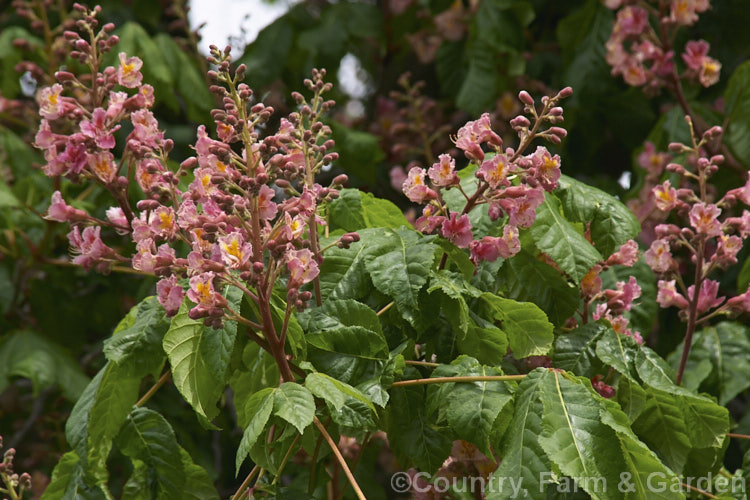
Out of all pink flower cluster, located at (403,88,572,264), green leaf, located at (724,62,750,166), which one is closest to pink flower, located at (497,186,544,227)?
pink flower cluster, located at (403,88,572,264)

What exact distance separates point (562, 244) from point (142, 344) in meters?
0.70

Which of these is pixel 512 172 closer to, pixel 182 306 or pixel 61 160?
pixel 182 306

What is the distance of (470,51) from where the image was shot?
288 centimetres

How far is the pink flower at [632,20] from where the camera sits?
245cm

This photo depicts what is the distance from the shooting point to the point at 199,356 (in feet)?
4.21

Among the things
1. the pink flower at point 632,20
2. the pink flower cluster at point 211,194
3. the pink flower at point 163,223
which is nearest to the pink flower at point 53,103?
the pink flower cluster at point 211,194

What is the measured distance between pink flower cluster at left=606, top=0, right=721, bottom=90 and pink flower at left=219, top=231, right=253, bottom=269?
1.65 m

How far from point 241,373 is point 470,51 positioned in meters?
1.72

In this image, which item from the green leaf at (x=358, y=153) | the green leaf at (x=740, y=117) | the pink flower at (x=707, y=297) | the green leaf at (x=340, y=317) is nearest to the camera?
the green leaf at (x=340, y=317)

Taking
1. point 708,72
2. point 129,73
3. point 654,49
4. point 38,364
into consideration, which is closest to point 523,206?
point 129,73

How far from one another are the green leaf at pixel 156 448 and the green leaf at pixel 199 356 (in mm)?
213

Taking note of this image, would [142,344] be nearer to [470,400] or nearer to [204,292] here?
[204,292]

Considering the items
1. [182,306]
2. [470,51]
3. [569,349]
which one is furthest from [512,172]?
[470,51]

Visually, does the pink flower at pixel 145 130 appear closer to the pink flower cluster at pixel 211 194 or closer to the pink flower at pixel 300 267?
the pink flower cluster at pixel 211 194
